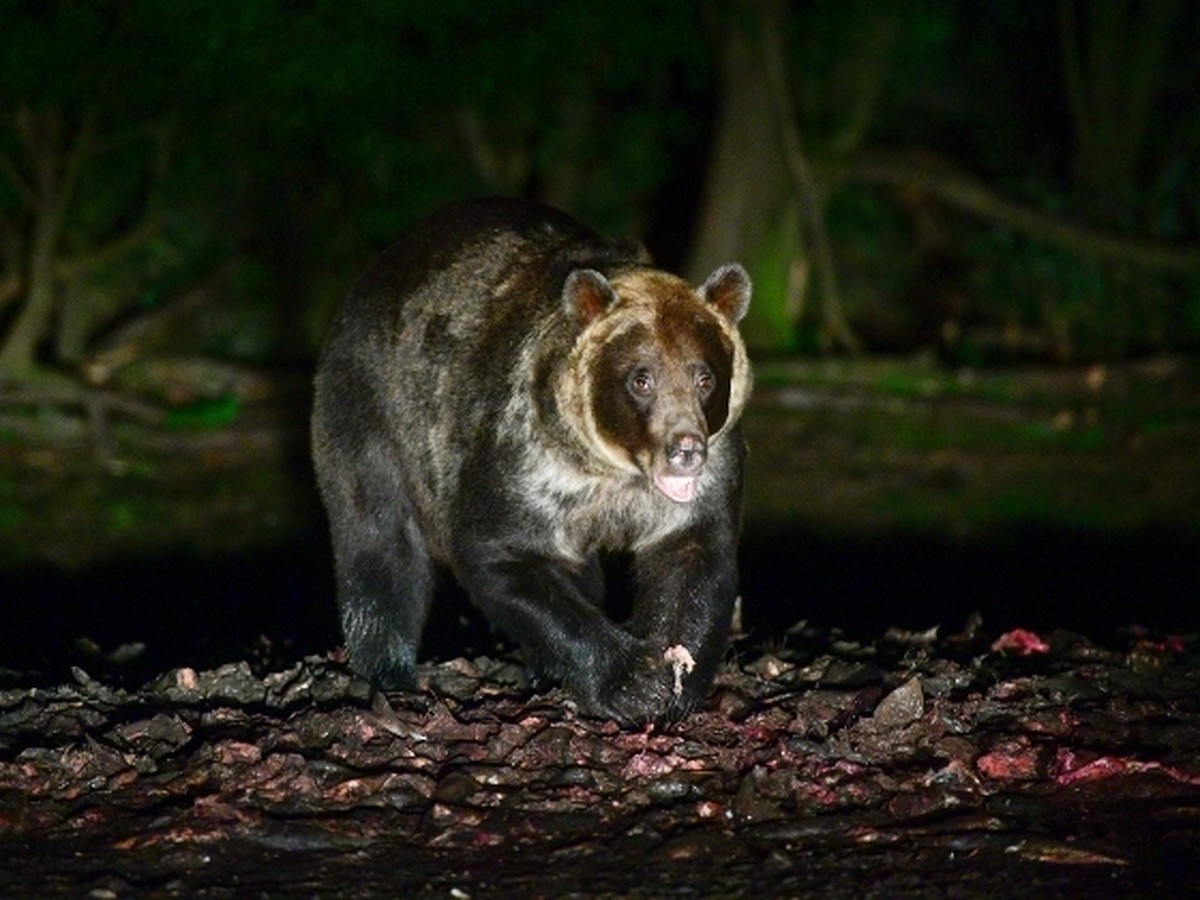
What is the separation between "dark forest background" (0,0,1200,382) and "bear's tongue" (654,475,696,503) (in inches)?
290

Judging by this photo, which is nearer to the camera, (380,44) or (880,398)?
(380,44)

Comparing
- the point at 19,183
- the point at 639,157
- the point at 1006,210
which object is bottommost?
the point at 1006,210

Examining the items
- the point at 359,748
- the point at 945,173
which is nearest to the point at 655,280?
the point at 359,748

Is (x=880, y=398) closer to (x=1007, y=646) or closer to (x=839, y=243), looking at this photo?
(x=839, y=243)

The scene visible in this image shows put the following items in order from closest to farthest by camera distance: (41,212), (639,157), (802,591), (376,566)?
(376,566)
(802,591)
(41,212)
(639,157)

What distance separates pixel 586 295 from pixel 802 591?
534 centimetres

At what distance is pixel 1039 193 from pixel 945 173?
204 centimetres

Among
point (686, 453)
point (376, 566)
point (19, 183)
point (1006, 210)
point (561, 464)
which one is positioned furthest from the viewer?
point (1006, 210)

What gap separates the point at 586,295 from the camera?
7016 millimetres

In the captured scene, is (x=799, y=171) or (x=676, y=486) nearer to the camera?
(x=676, y=486)

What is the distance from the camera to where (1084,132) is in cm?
1903

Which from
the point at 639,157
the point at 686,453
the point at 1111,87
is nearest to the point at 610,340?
the point at 686,453

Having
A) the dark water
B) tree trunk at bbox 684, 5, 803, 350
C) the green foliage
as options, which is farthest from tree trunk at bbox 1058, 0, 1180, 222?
the green foliage

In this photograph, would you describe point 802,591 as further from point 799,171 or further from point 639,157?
point 639,157
